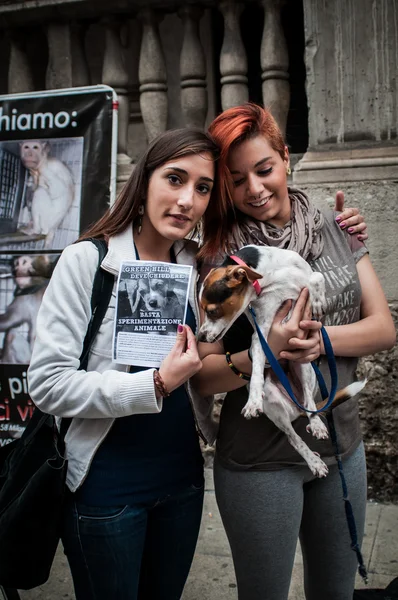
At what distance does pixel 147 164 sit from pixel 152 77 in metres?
2.63

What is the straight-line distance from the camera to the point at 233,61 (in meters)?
4.16

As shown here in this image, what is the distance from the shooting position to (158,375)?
175 centimetres

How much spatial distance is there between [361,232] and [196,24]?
2.83 meters

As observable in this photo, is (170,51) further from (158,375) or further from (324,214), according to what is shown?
(158,375)

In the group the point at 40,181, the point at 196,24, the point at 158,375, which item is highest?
the point at 196,24

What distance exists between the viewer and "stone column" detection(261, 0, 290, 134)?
408 centimetres

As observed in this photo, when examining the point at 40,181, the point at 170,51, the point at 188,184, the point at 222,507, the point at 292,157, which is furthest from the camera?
the point at 170,51

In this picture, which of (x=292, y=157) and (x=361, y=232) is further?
(x=292, y=157)

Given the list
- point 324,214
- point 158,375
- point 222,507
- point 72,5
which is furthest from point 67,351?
point 72,5

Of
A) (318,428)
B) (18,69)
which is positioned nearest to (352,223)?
(318,428)

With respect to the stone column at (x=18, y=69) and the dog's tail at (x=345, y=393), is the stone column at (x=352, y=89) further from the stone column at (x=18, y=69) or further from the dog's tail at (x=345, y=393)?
the dog's tail at (x=345, y=393)

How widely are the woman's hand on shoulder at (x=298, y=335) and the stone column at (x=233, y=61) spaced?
8.98 feet

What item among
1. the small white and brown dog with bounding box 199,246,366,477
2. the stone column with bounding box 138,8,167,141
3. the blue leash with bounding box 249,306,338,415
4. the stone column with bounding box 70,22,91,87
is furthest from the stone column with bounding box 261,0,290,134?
the blue leash with bounding box 249,306,338,415

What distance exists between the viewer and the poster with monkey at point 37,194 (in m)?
3.97
